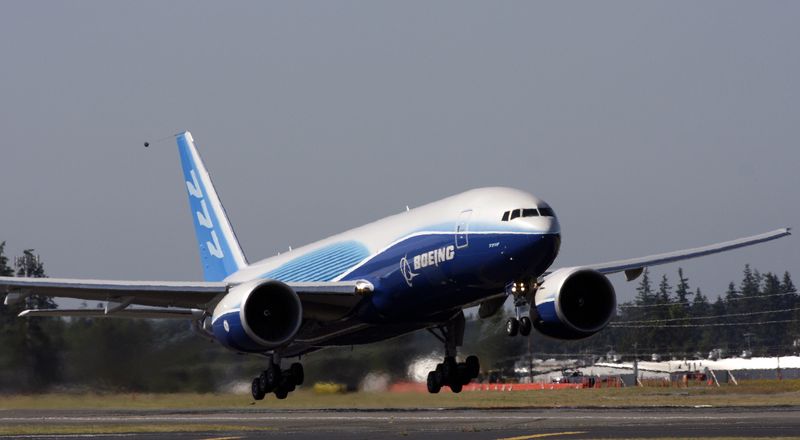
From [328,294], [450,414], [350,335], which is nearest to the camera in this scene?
[328,294]

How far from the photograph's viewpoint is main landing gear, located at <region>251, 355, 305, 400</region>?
40.9 metres

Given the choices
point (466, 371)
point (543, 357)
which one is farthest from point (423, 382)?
point (543, 357)

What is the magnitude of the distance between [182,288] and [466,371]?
28.8 feet

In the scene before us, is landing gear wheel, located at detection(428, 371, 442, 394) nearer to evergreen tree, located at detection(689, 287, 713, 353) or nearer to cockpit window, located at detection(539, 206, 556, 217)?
cockpit window, located at detection(539, 206, 556, 217)

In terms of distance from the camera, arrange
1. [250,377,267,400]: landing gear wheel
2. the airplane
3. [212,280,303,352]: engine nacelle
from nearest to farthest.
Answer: the airplane
[212,280,303,352]: engine nacelle
[250,377,267,400]: landing gear wheel

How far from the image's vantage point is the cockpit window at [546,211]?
102ft

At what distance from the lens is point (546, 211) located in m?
31.2

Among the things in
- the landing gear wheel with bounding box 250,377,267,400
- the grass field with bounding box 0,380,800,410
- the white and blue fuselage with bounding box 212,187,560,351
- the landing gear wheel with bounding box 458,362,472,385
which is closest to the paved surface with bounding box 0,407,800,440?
the grass field with bounding box 0,380,800,410

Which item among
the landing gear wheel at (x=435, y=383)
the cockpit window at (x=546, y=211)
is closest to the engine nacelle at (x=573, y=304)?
the cockpit window at (x=546, y=211)

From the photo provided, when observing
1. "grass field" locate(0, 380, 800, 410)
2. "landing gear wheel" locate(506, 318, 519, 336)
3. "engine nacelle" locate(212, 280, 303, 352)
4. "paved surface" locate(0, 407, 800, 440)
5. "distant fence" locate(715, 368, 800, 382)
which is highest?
"engine nacelle" locate(212, 280, 303, 352)

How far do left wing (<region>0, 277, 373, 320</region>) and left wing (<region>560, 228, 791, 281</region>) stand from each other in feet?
23.3

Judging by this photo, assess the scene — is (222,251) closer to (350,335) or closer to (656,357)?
(350,335)

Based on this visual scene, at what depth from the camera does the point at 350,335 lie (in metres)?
38.9

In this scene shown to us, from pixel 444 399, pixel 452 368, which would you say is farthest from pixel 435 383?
pixel 444 399
